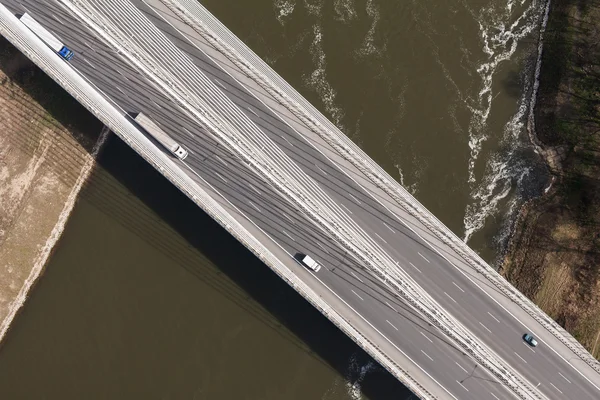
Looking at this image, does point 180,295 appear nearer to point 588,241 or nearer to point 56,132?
point 56,132

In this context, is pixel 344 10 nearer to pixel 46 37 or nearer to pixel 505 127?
pixel 505 127

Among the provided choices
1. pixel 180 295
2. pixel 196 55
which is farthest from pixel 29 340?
pixel 196 55

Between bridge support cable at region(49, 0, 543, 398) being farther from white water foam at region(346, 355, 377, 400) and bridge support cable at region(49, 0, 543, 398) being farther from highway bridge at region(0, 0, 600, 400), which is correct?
white water foam at region(346, 355, 377, 400)

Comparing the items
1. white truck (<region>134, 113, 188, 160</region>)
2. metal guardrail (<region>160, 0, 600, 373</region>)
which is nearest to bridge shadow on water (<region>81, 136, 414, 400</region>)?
white truck (<region>134, 113, 188, 160</region>)

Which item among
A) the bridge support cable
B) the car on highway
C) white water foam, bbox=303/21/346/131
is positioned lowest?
the bridge support cable

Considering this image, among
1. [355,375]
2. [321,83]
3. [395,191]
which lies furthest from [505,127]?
[355,375]

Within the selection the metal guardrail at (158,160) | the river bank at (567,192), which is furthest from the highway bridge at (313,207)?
the river bank at (567,192)

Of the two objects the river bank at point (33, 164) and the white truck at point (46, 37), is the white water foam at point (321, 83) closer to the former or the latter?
the white truck at point (46, 37)
